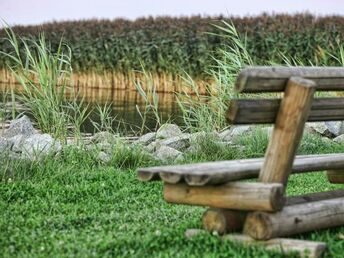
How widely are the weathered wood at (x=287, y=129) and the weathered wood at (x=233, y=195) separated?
0.16 m

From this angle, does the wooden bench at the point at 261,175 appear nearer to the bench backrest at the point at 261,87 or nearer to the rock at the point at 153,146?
the bench backrest at the point at 261,87

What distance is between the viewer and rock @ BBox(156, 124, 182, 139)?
11.1 meters

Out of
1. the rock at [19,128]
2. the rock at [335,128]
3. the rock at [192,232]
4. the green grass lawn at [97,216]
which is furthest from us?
the rock at [335,128]

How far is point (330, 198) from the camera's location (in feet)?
19.6

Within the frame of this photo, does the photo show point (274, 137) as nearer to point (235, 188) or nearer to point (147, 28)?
point (235, 188)

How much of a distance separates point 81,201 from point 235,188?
260 centimetres

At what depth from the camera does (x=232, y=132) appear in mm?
11656

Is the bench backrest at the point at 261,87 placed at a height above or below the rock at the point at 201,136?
above

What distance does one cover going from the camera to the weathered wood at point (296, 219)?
501 cm

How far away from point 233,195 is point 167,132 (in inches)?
256

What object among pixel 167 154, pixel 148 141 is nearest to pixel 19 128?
pixel 148 141

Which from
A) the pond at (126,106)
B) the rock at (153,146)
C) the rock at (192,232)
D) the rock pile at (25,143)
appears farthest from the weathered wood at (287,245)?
the pond at (126,106)

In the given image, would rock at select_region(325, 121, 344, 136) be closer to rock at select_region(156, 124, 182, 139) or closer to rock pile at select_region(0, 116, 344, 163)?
rock pile at select_region(0, 116, 344, 163)

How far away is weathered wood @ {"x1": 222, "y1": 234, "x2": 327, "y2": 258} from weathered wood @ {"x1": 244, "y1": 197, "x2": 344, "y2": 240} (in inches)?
1.5
